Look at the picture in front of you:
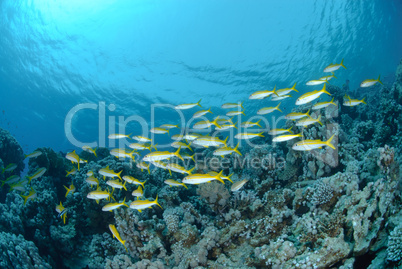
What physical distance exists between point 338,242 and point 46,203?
7.45 metres

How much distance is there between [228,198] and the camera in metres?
5.29

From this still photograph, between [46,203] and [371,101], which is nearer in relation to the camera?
[46,203]

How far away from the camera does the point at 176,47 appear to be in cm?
2561

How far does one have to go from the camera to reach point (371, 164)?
174 inches

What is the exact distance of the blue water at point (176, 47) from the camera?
72.3ft

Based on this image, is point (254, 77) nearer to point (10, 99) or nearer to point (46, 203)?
point (46, 203)

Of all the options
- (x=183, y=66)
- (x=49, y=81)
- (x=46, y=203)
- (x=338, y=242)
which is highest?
(x=49, y=81)

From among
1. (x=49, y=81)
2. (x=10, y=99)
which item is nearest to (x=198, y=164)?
(x=49, y=81)

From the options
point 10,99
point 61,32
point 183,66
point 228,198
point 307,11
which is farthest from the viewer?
point 10,99

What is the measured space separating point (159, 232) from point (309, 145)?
3747 mm

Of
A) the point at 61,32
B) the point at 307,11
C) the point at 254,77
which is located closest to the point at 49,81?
the point at 61,32

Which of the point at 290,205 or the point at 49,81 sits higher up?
the point at 49,81

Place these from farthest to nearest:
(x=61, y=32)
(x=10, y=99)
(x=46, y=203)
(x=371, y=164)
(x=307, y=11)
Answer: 1. (x=10, y=99)
2. (x=61, y=32)
3. (x=307, y=11)
4. (x=46, y=203)
5. (x=371, y=164)

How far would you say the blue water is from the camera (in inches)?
867
